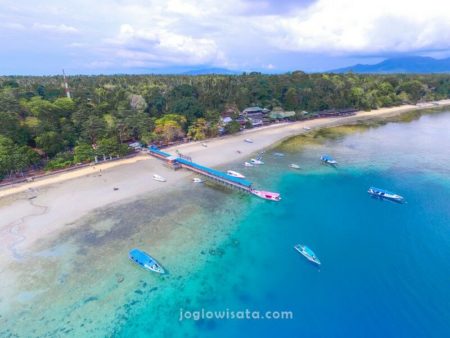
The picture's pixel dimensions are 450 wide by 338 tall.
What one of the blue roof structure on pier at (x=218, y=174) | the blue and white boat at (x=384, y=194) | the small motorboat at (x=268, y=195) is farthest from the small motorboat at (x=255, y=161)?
the blue and white boat at (x=384, y=194)

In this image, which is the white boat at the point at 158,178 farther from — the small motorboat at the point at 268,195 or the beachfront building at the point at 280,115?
the beachfront building at the point at 280,115

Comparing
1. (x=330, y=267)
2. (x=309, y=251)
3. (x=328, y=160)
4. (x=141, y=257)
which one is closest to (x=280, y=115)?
(x=328, y=160)

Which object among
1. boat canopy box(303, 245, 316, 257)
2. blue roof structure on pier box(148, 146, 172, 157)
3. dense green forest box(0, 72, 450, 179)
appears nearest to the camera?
boat canopy box(303, 245, 316, 257)

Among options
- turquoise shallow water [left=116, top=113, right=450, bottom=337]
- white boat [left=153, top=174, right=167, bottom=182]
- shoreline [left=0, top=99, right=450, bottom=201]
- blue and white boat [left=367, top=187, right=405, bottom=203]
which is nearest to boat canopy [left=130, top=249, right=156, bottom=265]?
turquoise shallow water [left=116, top=113, right=450, bottom=337]

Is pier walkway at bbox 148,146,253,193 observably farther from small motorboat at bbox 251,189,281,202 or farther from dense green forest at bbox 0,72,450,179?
dense green forest at bbox 0,72,450,179

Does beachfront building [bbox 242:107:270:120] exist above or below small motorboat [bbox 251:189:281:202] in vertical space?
above

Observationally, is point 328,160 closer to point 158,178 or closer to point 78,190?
point 158,178

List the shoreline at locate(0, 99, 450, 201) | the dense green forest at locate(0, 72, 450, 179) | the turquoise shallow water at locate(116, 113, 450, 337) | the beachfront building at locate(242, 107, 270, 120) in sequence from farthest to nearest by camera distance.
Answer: the beachfront building at locate(242, 107, 270, 120)
the dense green forest at locate(0, 72, 450, 179)
the shoreline at locate(0, 99, 450, 201)
the turquoise shallow water at locate(116, 113, 450, 337)

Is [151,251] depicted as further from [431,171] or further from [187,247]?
[431,171]
